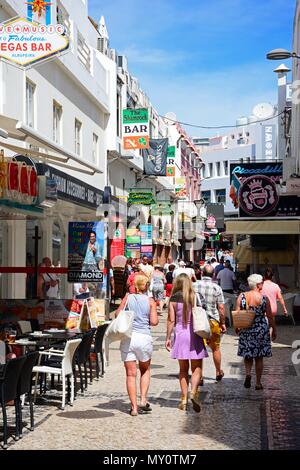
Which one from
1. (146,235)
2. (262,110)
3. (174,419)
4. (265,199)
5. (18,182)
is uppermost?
(262,110)

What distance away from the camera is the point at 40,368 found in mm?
9547

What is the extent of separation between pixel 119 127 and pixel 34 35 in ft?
57.4

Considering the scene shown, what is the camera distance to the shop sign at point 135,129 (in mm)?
29734

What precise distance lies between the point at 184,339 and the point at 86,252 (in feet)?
19.8

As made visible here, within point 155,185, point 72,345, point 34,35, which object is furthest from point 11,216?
point 155,185

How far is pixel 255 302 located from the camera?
34.9 feet

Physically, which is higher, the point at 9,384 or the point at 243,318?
the point at 243,318

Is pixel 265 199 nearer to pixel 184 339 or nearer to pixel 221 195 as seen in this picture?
pixel 184 339

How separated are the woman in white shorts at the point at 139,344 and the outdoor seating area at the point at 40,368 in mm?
949

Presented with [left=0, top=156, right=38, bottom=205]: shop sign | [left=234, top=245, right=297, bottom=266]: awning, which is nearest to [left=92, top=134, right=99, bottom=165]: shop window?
[left=234, top=245, right=297, bottom=266]: awning

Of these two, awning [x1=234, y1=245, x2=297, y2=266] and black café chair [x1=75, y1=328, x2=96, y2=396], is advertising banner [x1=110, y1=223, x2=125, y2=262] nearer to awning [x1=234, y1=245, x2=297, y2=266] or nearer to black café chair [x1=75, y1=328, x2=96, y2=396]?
awning [x1=234, y1=245, x2=297, y2=266]

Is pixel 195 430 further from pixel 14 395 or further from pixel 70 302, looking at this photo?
pixel 70 302

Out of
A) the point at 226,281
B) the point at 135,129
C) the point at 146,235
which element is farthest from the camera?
the point at 146,235

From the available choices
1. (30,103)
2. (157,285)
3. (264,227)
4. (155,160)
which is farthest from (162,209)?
(30,103)
